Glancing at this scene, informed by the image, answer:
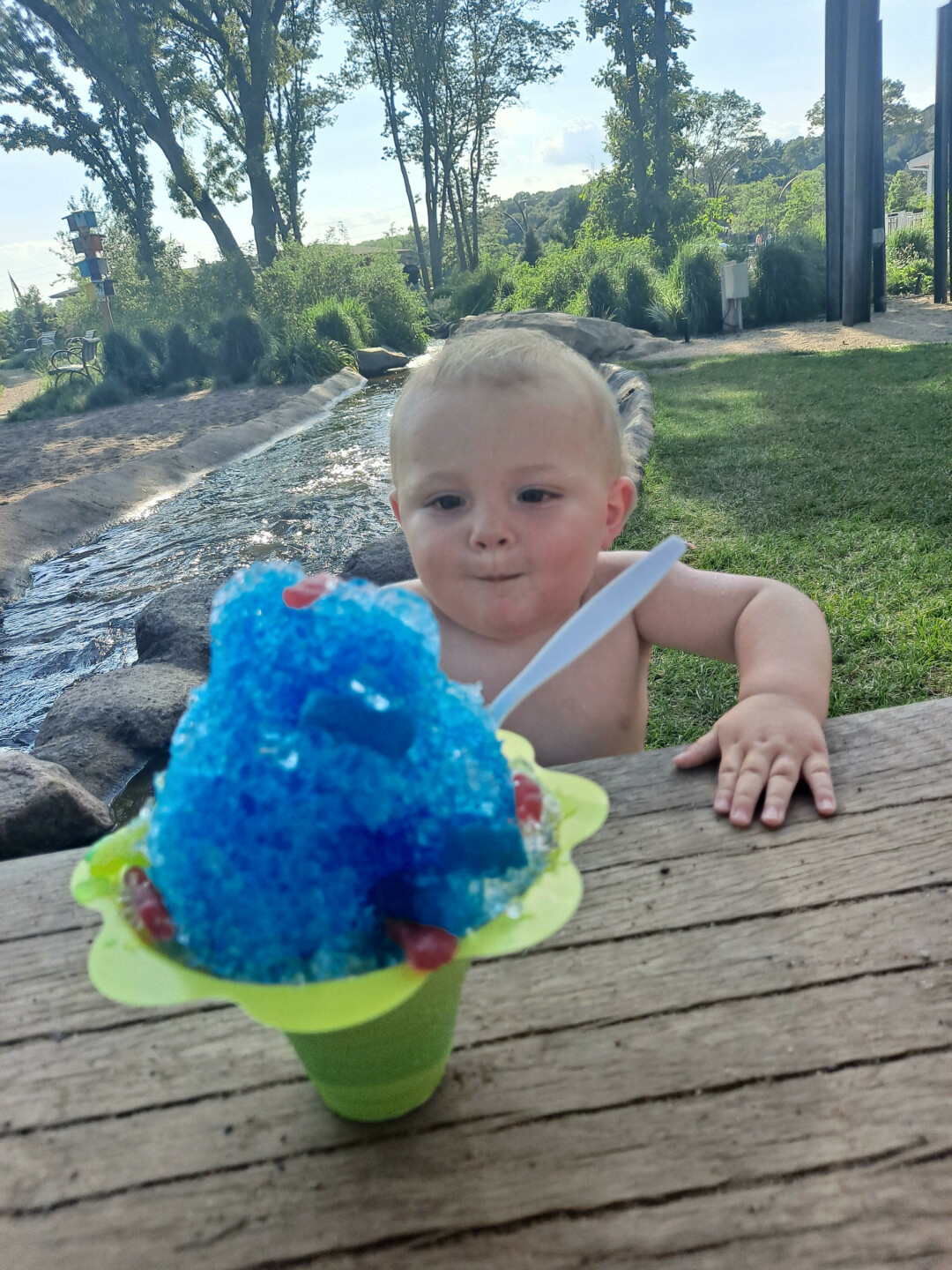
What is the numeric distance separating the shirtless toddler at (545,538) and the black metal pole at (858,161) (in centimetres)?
1256

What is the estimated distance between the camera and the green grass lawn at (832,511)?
123 inches

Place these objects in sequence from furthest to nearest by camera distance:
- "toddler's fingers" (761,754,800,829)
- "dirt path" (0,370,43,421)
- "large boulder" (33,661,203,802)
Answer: "dirt path" (0,370,43,421)
"large boulder" (33,661,203,802)
"toddler's fingers" (761,754,800,829)

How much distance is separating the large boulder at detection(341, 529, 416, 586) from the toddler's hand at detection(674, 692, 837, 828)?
3.25 m

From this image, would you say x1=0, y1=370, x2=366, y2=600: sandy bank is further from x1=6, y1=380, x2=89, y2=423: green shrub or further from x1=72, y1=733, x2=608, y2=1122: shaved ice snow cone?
x1=72, y1=733, x2=608, y2=1122: shaved ice snow cone

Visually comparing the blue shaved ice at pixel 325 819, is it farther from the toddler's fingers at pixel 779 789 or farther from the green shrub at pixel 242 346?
the green shrub at pixel 242 346

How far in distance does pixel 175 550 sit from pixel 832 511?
4.89 meters

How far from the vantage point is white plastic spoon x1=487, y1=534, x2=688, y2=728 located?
70 centimetres

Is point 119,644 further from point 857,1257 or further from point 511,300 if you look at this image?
point 511,300

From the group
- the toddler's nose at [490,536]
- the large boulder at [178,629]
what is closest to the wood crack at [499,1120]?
the toddler's nose at [490,536]

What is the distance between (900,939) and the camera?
904 millimetres

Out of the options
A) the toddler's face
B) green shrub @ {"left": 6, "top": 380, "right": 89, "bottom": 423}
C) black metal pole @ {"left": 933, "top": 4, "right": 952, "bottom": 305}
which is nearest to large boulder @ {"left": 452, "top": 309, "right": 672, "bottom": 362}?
black metal pole @ {"left": 933, "top": 4, "right": 952, "bottom": 305}

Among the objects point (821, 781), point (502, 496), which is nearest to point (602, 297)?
point (502, 496)

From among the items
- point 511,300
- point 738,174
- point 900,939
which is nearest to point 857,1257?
point 900,939

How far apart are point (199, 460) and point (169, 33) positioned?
63.5 ft
